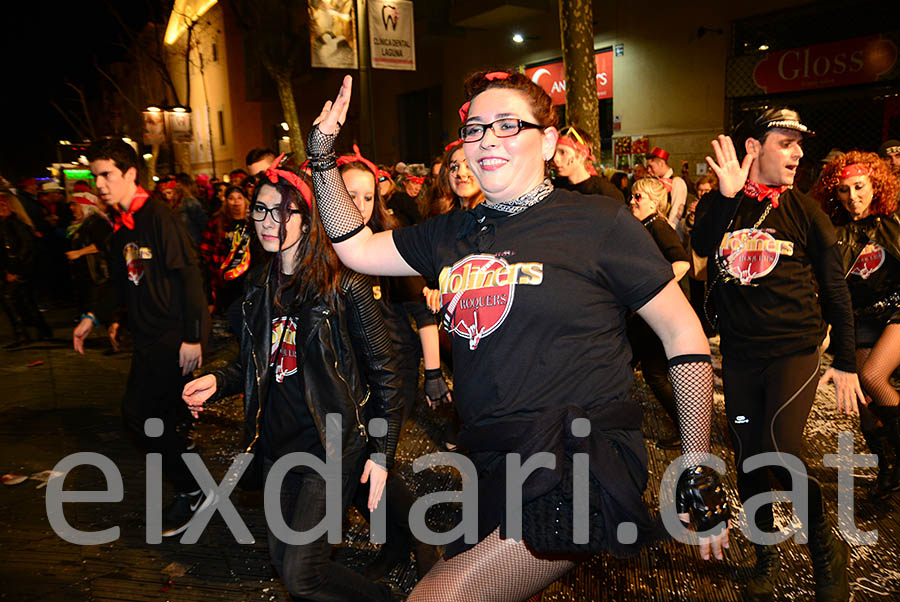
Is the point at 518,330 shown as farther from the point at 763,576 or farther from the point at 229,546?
the point at 229,546

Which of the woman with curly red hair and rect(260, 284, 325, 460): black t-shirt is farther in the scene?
the woman with curly red hair

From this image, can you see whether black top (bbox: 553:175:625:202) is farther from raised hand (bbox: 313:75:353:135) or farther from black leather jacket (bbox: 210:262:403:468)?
raised hand (bbox: 313:75:353:135)

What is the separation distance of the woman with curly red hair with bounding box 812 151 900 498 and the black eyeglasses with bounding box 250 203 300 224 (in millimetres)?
3444

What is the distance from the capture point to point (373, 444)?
273cm

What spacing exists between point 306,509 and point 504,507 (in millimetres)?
1001

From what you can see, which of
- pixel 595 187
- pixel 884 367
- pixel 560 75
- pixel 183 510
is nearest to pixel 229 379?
pixel 183 510

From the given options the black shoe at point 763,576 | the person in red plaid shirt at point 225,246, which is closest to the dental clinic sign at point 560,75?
the person in red plaid shirt at point 225,246

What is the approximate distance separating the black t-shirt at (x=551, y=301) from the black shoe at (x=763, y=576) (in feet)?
5.96

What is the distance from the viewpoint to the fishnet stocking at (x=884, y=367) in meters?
3.87

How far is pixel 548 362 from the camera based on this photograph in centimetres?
188

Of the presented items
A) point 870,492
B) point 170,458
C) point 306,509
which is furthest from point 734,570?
point 170,458

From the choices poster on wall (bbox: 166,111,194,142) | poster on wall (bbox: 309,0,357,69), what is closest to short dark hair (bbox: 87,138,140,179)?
poster on wall (bbox: 309,0,357,69)

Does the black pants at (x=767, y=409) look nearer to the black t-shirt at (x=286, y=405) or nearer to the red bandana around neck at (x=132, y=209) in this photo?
the black t-shirt at (x=286, y=405)

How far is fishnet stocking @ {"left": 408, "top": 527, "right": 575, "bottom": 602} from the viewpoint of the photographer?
6.13 ft
